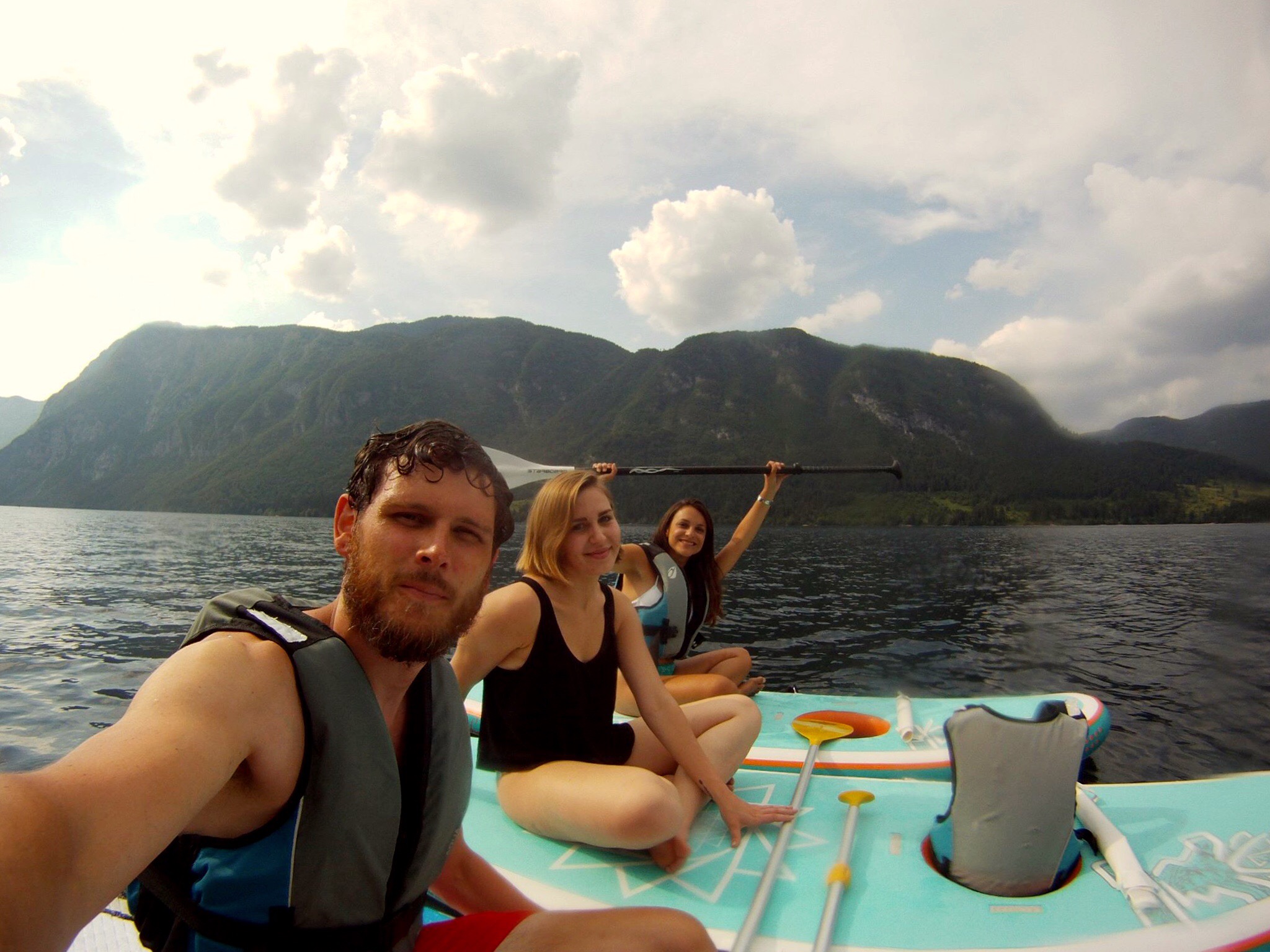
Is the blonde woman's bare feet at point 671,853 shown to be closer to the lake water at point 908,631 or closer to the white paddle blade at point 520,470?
the white paddle blade at point 520,470

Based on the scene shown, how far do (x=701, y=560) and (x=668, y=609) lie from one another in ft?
1.96

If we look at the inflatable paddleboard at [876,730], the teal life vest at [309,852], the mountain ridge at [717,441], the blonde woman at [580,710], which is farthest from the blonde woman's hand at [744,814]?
the mountain ridge at [717,441]

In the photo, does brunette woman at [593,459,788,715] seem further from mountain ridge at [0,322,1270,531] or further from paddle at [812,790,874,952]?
mountain ridge at [0,322,1270,531]

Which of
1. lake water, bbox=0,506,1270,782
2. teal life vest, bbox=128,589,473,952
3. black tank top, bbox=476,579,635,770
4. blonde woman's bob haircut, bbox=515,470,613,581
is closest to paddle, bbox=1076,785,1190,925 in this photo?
black tank top, bbox=476,579,635,770

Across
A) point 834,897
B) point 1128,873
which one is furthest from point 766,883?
point 1128,873

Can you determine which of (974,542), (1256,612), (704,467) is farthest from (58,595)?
(974,542)

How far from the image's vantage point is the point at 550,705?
3.46 m

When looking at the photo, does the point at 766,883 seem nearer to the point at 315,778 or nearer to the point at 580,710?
the point at 580,710

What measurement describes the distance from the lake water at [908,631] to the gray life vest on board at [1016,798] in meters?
6.64

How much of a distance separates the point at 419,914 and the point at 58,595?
25667 mm

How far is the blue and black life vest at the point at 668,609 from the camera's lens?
21.2 ft

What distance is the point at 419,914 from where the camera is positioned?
190 cm

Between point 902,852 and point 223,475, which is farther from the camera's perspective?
point 223,475

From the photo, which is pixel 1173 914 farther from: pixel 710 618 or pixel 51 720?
pixel 51 720
